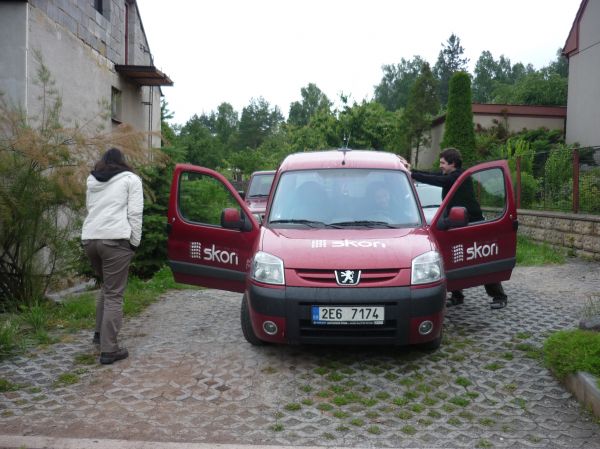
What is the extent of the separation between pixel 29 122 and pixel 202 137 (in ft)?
181

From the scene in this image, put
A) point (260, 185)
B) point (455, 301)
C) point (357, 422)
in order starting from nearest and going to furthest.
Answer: point (357, 422) < point (455, 301) < point (260, 185)

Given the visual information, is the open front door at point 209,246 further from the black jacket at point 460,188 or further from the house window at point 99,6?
the house window at point 99,6

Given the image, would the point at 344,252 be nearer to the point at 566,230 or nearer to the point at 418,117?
the point at 566,230

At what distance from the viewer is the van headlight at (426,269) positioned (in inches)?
203

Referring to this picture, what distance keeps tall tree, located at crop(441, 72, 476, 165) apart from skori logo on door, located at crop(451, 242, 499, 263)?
2351 centimetres

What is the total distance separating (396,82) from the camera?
366 ft

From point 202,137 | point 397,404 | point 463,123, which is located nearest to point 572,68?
point 463,123

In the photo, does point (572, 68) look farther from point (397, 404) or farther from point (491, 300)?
point (397, 404)

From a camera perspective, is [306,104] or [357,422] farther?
[306,104]

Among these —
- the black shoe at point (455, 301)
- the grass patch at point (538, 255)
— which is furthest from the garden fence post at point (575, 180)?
the black shoe at point (455, 301)

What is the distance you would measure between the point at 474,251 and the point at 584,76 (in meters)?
22.0

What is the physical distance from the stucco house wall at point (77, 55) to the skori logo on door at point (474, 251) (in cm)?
403

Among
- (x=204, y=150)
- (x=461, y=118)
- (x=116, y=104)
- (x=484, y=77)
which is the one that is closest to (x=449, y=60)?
(x=484, y=77)

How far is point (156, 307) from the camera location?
8.19 m
